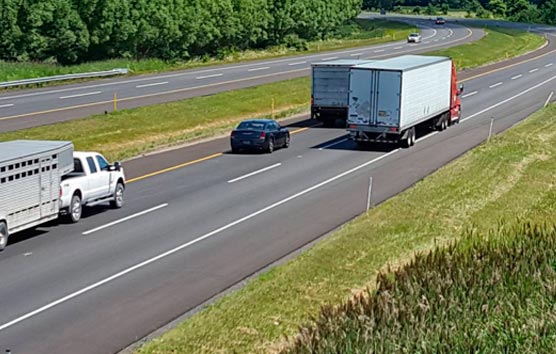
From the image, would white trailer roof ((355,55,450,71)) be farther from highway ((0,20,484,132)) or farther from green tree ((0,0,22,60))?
green tree ((0,0,22,60))

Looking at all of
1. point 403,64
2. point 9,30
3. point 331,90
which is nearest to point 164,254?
point 403,64

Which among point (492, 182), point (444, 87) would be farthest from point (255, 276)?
point (444, 87)

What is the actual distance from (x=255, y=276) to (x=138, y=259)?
9.92 ft

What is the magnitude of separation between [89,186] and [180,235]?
147 inches

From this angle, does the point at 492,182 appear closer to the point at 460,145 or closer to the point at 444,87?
the point at 460,145

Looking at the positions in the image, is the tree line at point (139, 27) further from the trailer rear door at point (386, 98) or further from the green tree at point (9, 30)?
the trailer rear door at point (386, 98)

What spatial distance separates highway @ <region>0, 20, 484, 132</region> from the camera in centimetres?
5016

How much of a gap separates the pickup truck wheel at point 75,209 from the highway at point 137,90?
17.1 meters

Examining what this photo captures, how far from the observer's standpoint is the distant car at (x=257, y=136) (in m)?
42.3

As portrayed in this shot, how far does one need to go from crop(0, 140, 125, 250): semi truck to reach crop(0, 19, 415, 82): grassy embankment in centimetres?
3423

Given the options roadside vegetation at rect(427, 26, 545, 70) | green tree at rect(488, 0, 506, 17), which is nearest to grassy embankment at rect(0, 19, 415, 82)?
roadside vegetation at rect(427, 26, 545, 70)

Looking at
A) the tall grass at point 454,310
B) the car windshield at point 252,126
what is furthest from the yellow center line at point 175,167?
the tall grass at point 454,310

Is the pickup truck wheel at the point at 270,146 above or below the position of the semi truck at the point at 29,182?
below

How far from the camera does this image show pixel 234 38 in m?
94.6
